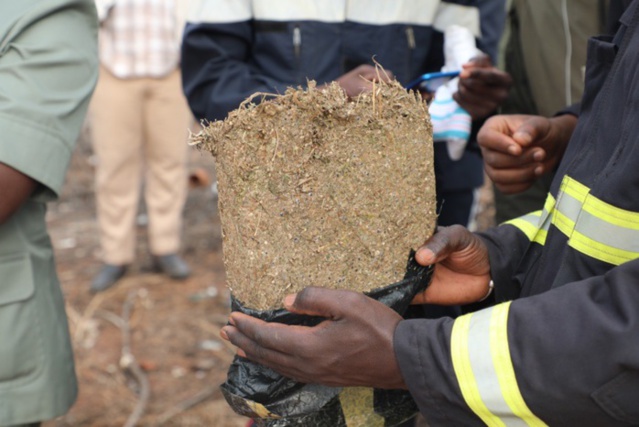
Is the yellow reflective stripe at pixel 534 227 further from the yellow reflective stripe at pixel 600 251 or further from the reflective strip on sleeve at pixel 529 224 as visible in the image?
the yellow reflective stripe at pixel 600 251

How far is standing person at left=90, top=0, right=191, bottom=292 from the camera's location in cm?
418

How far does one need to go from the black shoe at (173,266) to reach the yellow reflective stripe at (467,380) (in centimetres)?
377

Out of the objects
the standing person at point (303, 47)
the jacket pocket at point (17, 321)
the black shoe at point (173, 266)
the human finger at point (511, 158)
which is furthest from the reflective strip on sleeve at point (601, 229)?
the black shoe at point (173, 266)

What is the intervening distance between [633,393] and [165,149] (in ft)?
12.7

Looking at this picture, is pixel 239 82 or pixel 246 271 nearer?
pixel 246 271

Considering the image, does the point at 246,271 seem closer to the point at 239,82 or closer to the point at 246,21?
the point at 239,82

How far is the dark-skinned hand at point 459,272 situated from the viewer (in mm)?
1494

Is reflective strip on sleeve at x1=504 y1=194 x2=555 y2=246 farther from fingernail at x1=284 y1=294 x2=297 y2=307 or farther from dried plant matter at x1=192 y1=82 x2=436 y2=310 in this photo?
fingernail at x1=284 y1=294 x2=297 y2=307

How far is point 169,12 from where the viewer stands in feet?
13.9

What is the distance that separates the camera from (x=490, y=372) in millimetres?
1114

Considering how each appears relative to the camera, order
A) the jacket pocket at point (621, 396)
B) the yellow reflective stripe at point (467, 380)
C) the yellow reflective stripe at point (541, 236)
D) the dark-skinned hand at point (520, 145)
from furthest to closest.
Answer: the dark-skinned hand at point (520, 145)
the yellow reflective stripe at point (541, 236)
the yellow reflective stripe at point (467, 380)
the jacket pocket at point (621, 396)

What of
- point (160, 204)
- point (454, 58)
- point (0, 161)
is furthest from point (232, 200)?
point (160, 204)

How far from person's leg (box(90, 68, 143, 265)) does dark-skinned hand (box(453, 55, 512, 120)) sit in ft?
8.41

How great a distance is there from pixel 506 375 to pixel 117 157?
3.71 meters
